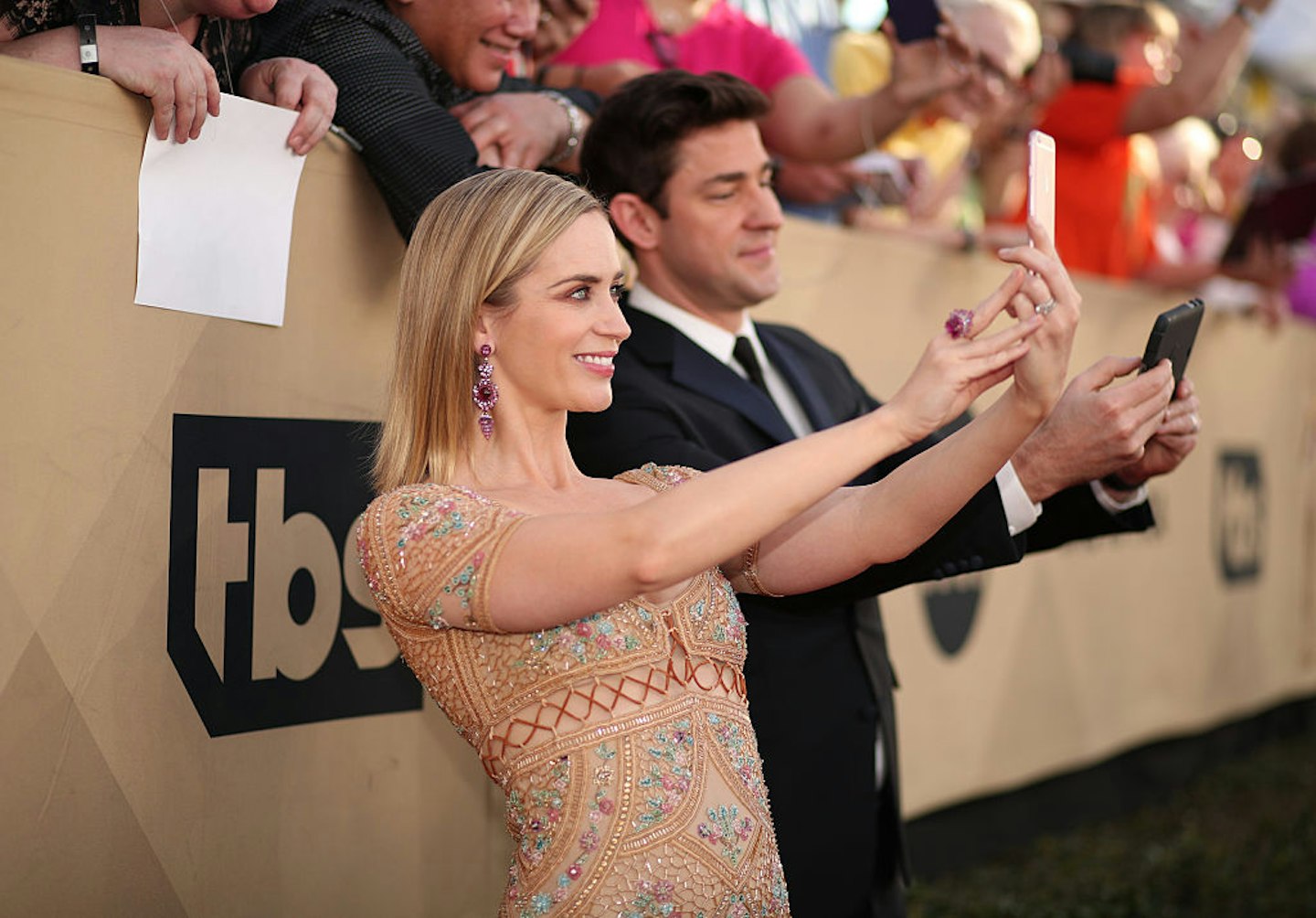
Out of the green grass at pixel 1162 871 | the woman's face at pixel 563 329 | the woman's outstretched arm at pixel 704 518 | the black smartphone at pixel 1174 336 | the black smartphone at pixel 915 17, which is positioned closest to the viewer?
the woman's outstretched arm at pixel 704 518

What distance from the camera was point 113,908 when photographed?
5.83ft

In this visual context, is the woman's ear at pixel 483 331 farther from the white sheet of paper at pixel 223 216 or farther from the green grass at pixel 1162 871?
the green grass at pixel 1162 871

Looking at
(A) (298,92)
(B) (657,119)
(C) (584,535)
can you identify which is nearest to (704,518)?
(C) (584,535)

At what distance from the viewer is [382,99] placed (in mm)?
2061

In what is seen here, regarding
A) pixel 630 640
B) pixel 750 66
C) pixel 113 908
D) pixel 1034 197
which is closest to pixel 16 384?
pixel 113 908

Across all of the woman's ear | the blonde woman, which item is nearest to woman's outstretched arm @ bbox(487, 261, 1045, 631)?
the blonde woman

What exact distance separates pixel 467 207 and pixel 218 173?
441 mm

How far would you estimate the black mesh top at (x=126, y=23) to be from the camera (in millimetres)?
1744

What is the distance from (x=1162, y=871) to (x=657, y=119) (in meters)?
2.63

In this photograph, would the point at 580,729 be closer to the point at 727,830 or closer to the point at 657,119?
the point at 727,830

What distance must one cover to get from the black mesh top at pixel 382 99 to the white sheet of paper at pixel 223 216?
12 centimetres

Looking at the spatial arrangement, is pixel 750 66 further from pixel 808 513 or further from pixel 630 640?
pixel 630 640

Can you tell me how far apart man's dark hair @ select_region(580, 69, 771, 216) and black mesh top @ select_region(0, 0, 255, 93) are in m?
0.57

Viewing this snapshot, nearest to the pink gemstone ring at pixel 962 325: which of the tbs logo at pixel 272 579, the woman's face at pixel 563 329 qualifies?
the woman's face at pixel 563 329
